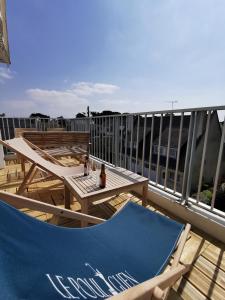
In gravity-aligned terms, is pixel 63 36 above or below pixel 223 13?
above

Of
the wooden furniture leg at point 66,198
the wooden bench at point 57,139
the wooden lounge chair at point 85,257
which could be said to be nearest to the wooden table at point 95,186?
the wooden furniture leg at point 66,198

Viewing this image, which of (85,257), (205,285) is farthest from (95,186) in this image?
(205,285)

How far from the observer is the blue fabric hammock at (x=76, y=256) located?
620 millimetres

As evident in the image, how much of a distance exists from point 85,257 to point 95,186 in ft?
3.57

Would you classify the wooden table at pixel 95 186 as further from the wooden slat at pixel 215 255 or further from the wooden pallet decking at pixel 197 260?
the wooden slat at pixel 215 255

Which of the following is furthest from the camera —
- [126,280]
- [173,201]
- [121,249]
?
[173,201]

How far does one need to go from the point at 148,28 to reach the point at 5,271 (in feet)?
18.8

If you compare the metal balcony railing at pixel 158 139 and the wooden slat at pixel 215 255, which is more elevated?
the metal balcony railing at pixel 158 139

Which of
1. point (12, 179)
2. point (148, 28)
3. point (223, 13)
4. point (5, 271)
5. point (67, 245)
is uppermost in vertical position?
point (148, 28)

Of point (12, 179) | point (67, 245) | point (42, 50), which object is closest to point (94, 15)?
point (42, 50)

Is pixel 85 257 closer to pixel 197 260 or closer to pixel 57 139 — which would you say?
pixel 197 260

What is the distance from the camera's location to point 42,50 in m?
6.19

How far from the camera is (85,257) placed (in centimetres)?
94

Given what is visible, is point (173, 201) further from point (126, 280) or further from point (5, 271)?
point (5, 271)
